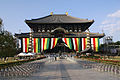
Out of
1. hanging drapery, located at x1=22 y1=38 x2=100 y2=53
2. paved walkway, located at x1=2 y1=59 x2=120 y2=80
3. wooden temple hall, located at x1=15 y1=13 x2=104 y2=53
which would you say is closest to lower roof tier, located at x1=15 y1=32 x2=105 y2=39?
wooden temple hall, located at x1=15 y1=13 x2=104 y2=53

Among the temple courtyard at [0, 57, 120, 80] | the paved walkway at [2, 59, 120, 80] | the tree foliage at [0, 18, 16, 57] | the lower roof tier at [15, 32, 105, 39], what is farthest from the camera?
the lower roof tier at [15, 32, 105, 39]

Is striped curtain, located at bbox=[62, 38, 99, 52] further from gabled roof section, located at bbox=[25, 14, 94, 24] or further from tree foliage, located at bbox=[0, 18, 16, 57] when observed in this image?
tree foliage, located at bbox=[0, 18, 16, 57]

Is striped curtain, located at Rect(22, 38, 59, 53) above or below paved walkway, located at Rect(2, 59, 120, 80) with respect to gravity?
above

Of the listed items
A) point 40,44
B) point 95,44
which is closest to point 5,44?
point 40,44

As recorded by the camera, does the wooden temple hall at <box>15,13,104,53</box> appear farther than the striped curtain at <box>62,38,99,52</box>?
Yes

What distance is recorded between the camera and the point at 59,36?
179ft

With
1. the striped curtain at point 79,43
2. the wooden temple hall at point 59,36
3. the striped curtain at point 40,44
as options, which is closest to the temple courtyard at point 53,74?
the wooden temple hall at point 59,36

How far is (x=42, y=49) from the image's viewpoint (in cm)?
5025

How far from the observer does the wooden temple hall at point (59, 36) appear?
166 feet

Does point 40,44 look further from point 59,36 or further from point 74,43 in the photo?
point 74,43

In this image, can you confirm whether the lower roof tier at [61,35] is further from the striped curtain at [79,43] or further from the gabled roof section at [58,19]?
the gabled roof section at [58,19]

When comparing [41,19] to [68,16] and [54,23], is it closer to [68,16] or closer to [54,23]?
[54,23]

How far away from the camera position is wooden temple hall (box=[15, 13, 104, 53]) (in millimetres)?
50562

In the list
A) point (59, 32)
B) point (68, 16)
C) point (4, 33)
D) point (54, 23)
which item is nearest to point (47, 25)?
point (54, 23)
